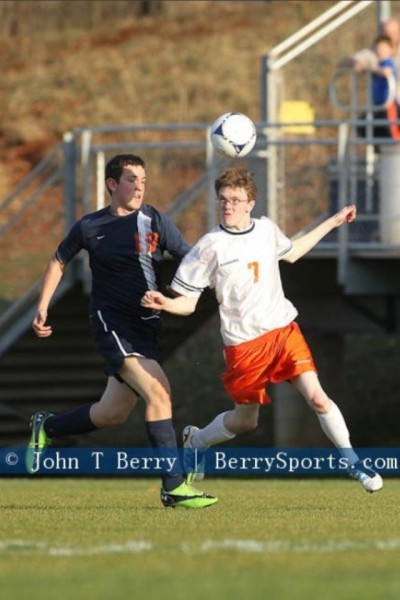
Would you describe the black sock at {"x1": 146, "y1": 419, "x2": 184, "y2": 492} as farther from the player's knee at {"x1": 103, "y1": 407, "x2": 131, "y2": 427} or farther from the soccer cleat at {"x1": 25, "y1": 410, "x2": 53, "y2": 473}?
the soccer cleat at {"x1": 25, "y1": 410, "x2": 53, "y2": 473}

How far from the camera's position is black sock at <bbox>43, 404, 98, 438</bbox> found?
37.2 feet

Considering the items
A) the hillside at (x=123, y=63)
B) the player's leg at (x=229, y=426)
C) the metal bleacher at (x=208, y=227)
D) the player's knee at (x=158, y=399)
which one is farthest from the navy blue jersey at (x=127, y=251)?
the hillside at (x=123, y=63)

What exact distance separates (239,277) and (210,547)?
270cm

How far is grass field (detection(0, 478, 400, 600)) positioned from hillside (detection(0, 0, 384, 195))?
884 inches

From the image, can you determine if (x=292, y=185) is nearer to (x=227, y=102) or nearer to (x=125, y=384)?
(x=125, y=384)

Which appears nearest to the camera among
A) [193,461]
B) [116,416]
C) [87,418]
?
[116,416]

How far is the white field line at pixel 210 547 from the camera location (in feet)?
26.1

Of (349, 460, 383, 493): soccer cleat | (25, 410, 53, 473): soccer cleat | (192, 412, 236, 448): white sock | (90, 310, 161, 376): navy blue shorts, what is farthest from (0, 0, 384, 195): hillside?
(349, 460, 383, 493): soccer cleat

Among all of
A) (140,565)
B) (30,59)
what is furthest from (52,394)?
(30,59)

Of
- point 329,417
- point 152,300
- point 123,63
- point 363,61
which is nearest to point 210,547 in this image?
point 152,300

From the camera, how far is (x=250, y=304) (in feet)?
34.7

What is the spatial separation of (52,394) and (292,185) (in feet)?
13.4

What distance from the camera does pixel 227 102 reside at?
1353 inches

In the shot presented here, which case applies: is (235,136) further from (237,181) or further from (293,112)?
(293,112)
